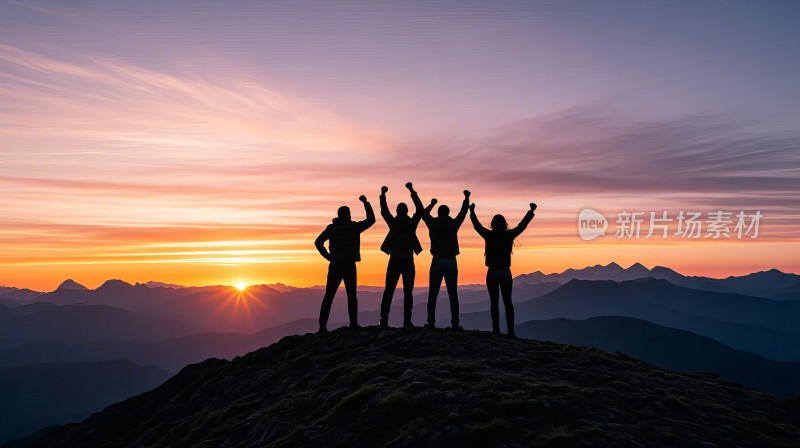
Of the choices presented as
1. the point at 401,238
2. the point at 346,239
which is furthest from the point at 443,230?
the point at 346,239

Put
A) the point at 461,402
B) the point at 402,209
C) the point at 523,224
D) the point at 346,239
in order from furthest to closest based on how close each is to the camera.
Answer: the point at 346,239
the point at 402,209
the point at 523,224
the point at 461,402

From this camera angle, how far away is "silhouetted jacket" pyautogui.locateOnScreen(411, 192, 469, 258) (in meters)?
17.4

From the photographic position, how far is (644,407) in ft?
38.6

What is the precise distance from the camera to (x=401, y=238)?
1802 cm

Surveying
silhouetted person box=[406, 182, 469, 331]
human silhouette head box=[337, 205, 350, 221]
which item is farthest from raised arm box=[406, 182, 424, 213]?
human silhouette head box=[337, 205, 350, 221]

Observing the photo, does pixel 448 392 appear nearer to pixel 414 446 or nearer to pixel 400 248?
pixel 414 446

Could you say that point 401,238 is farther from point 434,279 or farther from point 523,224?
point 523,224

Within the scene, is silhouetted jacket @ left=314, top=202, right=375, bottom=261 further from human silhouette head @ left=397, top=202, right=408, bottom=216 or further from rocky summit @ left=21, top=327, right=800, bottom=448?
rocky summit @ left=21, top=327, right=800, bottom=448

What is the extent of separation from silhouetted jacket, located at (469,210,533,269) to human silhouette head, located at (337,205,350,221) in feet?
14.5

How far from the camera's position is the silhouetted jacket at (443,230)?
17406mm

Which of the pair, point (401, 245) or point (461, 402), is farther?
point (401, 245)

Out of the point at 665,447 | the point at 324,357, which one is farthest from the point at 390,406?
the point at 324,357

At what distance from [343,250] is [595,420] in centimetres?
1033

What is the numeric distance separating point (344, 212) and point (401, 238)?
2296 mm
